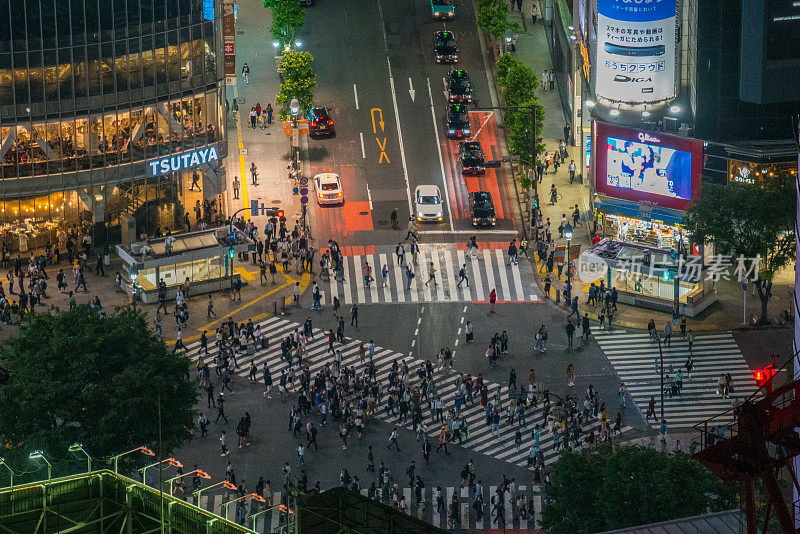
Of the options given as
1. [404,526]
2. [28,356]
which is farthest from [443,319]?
[404,526]

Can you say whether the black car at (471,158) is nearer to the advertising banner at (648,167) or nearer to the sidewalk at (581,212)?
the sidewalk at (581,212)

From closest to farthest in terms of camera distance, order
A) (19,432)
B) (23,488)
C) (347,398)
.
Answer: (23,488)
(19,432)
(347,398)

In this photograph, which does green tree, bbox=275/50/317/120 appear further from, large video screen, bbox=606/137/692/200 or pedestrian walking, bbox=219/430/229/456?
pedestrian walking, bbox=219/430/229/456

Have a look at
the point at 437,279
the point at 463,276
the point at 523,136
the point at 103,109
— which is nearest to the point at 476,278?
the point at 463,276

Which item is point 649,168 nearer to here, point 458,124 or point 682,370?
point 682,370

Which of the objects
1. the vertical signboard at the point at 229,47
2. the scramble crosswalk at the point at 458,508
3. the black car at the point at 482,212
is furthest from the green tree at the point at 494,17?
the scramble crosswalk at the point at 458,508

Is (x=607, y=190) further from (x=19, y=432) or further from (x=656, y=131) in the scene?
(x=19, y=432)
